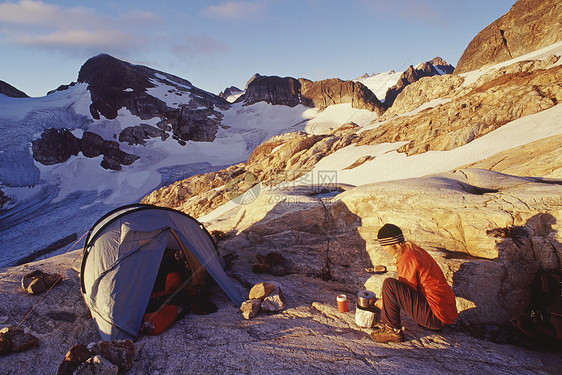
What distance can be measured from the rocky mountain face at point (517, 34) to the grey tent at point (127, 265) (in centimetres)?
4846

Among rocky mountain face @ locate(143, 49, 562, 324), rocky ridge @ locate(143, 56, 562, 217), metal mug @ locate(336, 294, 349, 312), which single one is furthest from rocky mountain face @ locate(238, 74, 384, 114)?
metal mug @ locate(336, 294, 349, 312)

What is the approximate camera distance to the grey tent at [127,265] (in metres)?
4.87

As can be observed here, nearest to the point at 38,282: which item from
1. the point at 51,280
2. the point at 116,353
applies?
the point at 51,280

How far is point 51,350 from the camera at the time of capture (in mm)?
4172

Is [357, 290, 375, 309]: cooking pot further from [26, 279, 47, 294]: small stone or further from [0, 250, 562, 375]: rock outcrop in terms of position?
[26, 279, 47, 294]: small stone

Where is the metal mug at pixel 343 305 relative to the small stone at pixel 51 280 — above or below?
below

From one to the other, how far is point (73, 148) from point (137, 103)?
61.1ft

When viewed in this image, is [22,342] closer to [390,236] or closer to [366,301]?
[366,301]

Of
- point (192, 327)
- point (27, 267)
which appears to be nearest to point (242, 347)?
point (192, 327)

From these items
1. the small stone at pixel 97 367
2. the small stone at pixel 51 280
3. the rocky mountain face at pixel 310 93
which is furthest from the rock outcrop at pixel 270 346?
the rocky mountain face at pixel 310 93

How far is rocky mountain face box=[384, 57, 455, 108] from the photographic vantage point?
265ft

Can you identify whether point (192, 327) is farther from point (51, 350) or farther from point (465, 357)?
point (465, 357)

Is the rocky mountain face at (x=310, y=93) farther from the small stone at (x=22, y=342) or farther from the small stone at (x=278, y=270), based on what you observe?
the small stone at (x=22, y=342)

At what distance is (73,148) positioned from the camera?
4497cm
